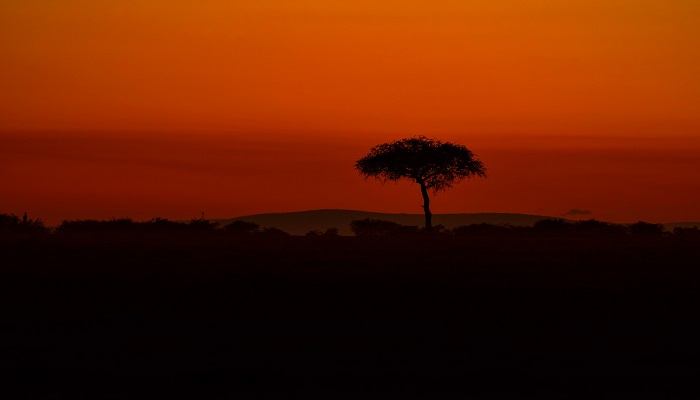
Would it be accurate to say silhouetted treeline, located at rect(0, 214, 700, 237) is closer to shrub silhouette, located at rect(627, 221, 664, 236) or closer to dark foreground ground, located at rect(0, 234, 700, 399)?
shrub silhouette, located at rect(627, 221, 664, 236)

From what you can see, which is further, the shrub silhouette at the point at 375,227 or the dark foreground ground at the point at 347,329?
the shrub silhouette at the point at 375,227

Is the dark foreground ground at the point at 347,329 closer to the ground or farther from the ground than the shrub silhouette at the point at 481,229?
closer to the ground

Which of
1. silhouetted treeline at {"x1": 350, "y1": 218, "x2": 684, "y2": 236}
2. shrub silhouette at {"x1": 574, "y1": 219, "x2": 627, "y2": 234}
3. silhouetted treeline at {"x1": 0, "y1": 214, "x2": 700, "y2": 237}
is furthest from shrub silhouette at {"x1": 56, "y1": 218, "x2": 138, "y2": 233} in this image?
shrub silhouette at {"x1": 574, "y1": 219, "x2": 627, "y2": 234}

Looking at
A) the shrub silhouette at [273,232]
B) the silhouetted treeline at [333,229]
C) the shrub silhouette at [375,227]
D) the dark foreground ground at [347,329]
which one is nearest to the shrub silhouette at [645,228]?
the silhouetted treeline at [333,229]

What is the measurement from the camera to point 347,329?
1797 cm

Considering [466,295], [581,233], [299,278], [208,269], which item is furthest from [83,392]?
[581,233]

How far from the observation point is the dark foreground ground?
45.2 feet

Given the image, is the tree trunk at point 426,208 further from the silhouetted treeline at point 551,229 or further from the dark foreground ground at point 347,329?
the dark foreground ground at point 347,329

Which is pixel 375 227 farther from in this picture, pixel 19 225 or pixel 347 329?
pixel 347 329

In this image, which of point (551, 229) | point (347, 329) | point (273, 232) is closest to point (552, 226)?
point (551, 229)

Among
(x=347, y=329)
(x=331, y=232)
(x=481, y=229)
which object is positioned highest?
(x=331, y=232)

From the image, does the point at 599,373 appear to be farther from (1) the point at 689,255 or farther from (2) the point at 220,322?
(1) the point at 689,255

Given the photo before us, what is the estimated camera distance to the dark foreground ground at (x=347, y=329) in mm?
13770

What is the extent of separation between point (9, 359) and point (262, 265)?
17.1m
